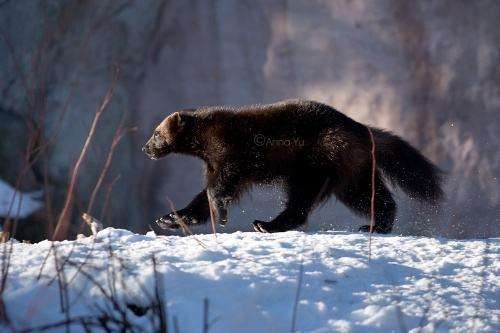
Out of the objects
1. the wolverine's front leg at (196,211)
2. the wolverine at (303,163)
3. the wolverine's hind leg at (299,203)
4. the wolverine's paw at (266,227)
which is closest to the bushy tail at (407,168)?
the wolverine at (303,163)

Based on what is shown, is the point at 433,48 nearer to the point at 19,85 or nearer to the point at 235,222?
the point at 235,222

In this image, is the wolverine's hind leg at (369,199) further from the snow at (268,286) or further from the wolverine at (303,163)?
the snow at (268,286)

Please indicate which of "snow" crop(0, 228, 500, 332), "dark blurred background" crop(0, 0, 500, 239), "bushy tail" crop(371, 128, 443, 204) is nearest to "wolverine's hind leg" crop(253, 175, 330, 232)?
"bushy tail" crop(371, 128, 443, 204)

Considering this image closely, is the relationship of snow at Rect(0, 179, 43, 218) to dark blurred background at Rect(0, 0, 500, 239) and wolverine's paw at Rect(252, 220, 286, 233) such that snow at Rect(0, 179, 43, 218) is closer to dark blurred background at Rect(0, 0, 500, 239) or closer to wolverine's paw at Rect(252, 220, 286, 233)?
dark blurred background at Rect(0, 0, 500, 239)

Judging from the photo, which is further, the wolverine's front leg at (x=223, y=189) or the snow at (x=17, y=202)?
the snow at (x=17, y=202)

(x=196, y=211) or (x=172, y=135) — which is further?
(x=172, y=135)

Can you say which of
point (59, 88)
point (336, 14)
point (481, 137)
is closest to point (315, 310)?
point (481, 137)

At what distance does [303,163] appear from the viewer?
4734 mm

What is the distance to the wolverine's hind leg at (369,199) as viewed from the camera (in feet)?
15.9

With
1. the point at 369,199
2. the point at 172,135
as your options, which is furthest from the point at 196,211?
the point at 369,199

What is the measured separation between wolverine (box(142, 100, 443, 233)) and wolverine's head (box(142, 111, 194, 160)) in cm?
32

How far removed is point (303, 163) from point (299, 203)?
0.25 meters

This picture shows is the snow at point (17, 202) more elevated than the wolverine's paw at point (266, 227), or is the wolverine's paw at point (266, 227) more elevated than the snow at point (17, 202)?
the wolverine's paw at point (266, 227)

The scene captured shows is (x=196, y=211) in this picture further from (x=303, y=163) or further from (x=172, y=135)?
(x=303, y=163)
